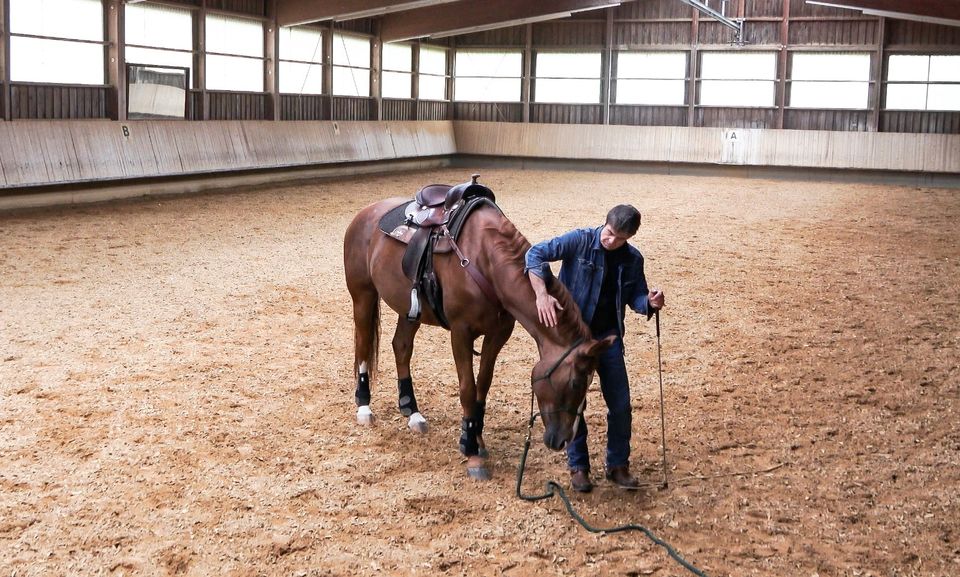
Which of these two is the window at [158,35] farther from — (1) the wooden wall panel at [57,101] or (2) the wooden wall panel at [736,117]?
(2) the wooden wall panel at [736,117]

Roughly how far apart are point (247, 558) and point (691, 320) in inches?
216

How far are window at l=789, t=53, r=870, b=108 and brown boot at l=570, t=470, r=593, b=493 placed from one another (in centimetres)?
2417

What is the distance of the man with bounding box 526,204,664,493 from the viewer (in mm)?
4308

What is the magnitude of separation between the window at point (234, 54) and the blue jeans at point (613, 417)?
56.9ft

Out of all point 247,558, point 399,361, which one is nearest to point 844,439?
point 399,361

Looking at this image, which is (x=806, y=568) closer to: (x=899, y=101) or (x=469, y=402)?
(x=469, y=402)

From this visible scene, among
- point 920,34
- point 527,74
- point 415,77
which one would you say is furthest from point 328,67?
point 920,34

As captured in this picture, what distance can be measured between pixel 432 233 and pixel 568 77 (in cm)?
2492

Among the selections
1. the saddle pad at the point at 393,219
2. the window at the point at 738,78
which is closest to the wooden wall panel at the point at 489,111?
the window at the point at 738,78

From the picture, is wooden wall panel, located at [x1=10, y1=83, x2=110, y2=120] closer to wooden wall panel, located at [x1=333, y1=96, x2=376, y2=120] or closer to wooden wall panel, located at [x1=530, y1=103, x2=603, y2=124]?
wooden wall panel, located at [x1=333, y1=96, x2=376, y2=120]

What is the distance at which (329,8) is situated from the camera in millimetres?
20750

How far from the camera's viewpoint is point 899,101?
25438 mm

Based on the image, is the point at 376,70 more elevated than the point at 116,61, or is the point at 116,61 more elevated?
the point at 376,70

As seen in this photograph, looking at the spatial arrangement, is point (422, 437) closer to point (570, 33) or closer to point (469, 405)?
point (469, 405)
